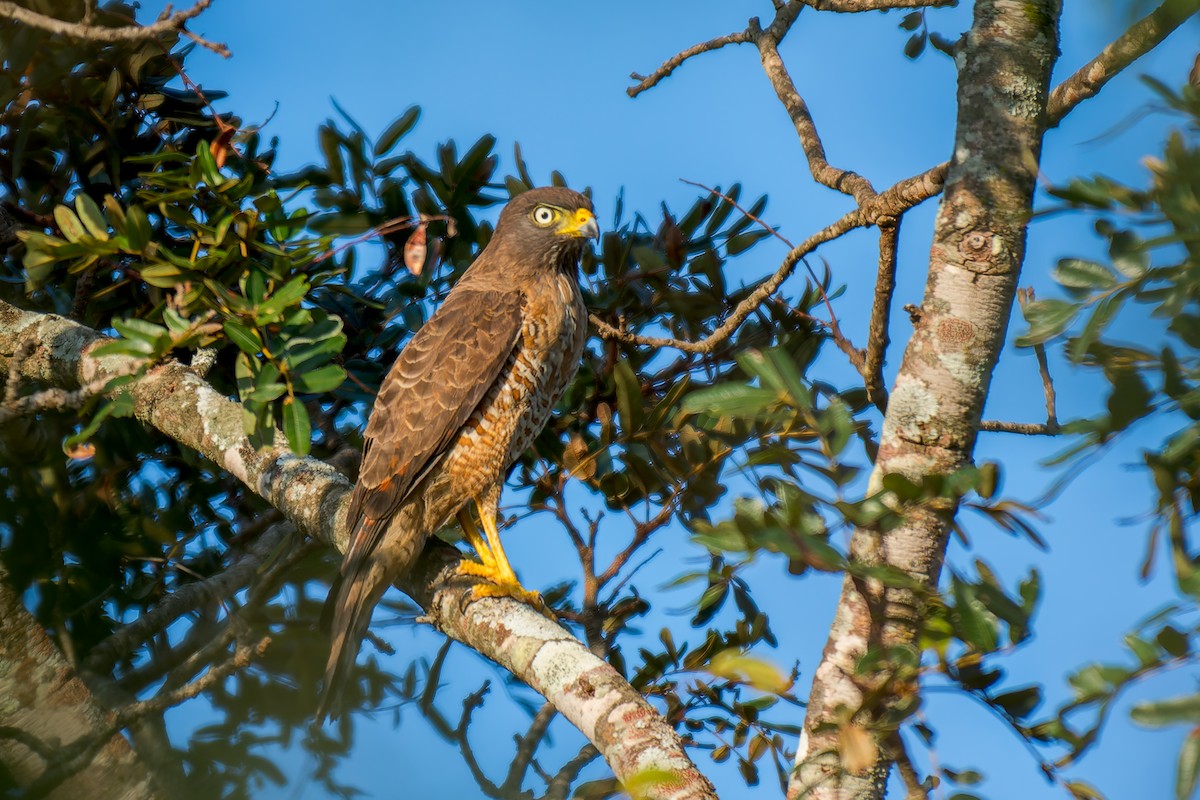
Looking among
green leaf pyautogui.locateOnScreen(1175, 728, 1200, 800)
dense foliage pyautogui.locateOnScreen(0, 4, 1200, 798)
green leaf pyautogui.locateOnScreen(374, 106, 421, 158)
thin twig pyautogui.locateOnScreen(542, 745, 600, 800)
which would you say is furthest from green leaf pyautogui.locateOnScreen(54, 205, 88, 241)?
green leaf pyautogui.locateOnScreen(1175, 728, 1200, 800)

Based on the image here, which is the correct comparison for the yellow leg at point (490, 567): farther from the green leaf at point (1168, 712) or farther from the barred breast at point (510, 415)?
the green leaf at point (1168, 712)

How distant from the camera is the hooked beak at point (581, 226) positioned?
13.4 ft

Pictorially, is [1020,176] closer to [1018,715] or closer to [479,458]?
[1018,715]

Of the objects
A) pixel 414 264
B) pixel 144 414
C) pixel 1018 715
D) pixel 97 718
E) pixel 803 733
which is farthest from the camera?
pixel 144 414

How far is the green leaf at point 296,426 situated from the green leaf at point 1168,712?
165cm

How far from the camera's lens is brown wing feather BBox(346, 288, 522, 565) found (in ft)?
11.2

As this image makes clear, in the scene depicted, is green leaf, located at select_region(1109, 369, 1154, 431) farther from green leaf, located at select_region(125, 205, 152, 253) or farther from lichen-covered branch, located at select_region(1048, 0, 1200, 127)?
green leaf, located at select_region(125, 205, 152, 253)

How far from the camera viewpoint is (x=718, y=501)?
3107 mm

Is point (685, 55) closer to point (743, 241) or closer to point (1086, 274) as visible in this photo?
point (743, 241)

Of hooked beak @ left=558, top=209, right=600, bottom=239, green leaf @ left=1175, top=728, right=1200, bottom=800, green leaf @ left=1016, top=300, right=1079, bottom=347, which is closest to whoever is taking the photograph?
green leaf @ left=1175, top=728, right=1200, bottom=800

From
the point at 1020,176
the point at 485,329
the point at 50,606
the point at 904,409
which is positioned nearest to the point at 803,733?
the point at 904,409

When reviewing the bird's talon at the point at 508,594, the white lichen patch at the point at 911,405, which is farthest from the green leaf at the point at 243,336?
the white lichen patch at the point at 911,405

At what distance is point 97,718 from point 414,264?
1457 millimetres

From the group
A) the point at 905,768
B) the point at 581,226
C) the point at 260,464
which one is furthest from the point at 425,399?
the point at 905,768
